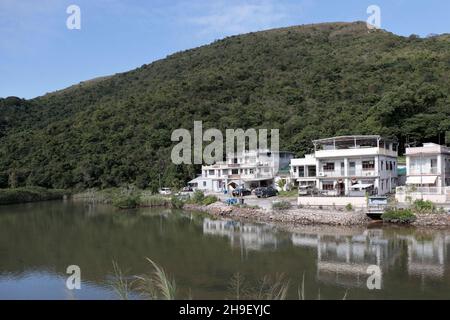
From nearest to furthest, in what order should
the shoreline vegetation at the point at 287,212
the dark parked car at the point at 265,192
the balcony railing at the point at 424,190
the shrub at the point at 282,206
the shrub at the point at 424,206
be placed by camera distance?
the shoreline vegetation at the point at 287,212, the shrub at the point at 424,206, the balcony railing at the point at 424,190, the shrub at the point at 282,206, the dark parked car at the point at 265,192

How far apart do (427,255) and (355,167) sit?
13565mm

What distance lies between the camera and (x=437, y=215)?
2173 cm

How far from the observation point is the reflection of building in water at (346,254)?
1388cm

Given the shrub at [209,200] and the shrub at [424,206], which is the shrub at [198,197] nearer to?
the shrub at [209,200]

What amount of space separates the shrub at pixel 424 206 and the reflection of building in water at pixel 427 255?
8.90 ft

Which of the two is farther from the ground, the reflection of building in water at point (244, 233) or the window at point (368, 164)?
the window at point (368, 164)

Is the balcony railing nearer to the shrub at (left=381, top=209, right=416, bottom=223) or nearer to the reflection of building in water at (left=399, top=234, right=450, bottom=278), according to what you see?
the shrub at (left=381, top=209, right=416, bottom=223)

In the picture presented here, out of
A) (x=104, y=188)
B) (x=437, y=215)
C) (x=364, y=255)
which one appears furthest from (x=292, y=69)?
(x=364, y=255)

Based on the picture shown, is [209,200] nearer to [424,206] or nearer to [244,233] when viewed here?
[244,233]

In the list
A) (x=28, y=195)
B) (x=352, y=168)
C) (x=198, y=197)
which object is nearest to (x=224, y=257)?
(x=352, y=168)

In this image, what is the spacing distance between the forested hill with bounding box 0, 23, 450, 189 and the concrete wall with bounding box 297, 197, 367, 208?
17.3 meters

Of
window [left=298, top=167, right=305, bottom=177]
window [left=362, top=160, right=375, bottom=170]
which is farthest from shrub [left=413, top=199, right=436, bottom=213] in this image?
window [left=298, top=167, right=305, bottom=177]

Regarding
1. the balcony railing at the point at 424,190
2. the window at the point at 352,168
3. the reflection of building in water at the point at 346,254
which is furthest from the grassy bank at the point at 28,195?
the balcony railing at the point at 424,190

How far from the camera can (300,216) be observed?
25188 mm
